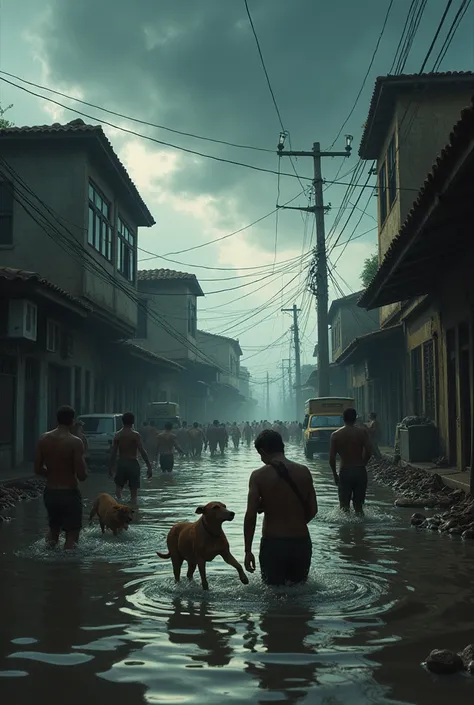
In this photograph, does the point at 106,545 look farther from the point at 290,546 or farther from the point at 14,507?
the point at 14,507

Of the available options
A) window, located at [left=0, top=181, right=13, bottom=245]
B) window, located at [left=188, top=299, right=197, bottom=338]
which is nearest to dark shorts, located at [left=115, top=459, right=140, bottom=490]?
window, located at [left=0, top=181, right=13, bottom=245]

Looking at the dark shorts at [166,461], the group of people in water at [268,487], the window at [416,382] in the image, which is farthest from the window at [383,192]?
the group of people in water at [268,487]

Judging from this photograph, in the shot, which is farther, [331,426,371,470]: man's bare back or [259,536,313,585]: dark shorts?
[331,426,371,470]: man's bare back

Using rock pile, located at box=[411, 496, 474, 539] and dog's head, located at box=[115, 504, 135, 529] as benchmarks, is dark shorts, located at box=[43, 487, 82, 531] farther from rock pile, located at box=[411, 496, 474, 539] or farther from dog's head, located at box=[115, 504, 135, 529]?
rock pile, located at box=[411, 496, 474, 539]

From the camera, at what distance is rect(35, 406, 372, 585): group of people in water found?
6.52 m

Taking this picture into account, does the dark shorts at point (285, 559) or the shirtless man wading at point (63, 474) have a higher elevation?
the shirtless man wading at point (63, 474)

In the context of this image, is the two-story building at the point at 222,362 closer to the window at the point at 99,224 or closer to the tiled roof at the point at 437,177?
the window at the point at 99,224

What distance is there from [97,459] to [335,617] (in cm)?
1790

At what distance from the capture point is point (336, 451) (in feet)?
37.7

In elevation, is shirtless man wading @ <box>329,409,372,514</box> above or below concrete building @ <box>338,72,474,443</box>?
below

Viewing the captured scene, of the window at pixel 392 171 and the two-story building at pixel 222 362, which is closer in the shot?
the window at pixel 392 171

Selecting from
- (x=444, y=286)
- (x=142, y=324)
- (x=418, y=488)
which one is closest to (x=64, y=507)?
(x=418, y=488)

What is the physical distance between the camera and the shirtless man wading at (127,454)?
13.5m

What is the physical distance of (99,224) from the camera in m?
28.3
